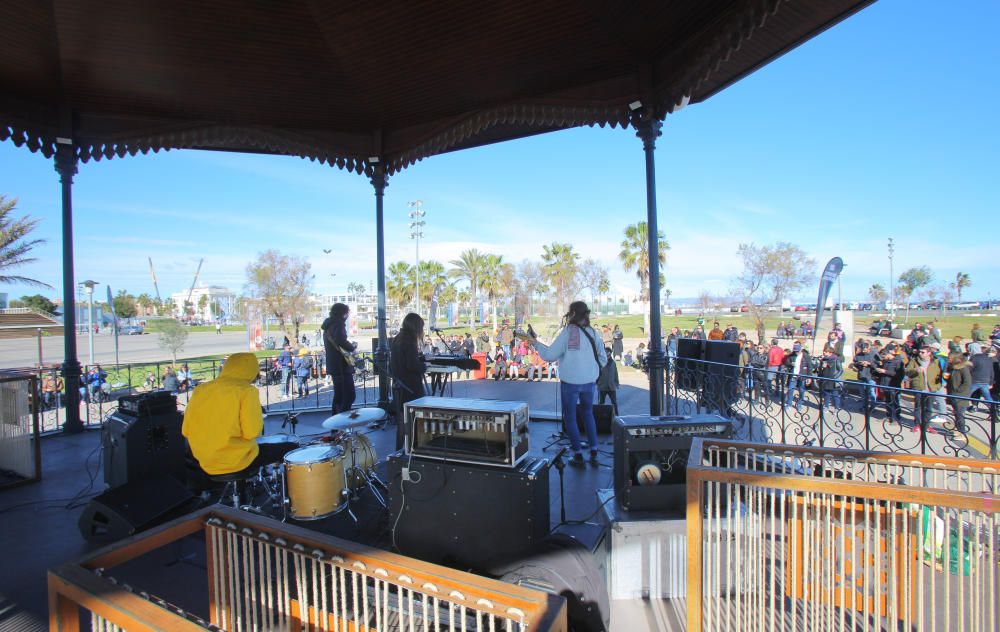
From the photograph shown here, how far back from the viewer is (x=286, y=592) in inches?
71.8

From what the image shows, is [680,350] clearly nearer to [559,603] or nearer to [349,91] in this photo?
[349,91]

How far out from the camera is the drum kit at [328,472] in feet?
13.1

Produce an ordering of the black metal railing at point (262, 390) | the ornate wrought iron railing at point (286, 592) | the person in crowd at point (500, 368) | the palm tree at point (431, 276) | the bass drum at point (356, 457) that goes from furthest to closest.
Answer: the palm tree at point (431, 276), the person in crowd at point (500, 368), the black metal railing at point (262, 390), the bass drum at point (356, 457), the ornate wrought iron railing at point (286, 592)

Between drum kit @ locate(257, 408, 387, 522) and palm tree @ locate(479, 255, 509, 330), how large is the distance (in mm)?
43872

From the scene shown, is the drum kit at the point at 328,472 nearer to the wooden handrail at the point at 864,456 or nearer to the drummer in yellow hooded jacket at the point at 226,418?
the drummer in yellow hooded jacket at the point at 226,418

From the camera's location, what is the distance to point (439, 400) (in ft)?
12.5

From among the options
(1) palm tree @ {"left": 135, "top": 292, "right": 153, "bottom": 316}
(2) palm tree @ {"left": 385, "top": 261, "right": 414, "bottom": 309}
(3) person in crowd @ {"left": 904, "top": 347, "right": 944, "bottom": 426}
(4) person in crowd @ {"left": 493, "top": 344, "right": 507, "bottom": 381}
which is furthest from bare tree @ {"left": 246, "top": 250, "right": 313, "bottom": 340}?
(1) palm tree @ {"left": 135, "top": 292, "right": 153, "bottom": 316}

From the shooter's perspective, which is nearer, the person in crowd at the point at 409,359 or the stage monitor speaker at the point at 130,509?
the stage monitor speaker at the point at 130,509

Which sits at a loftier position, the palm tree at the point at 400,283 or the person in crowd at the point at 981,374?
the palm tree at the point at 400,283

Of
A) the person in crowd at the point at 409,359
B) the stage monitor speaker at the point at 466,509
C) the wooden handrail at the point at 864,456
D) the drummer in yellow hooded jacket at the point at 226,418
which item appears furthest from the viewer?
the person in crowd at the point at 409,359

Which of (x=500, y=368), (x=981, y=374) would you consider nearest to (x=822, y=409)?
(x=981, y=374)

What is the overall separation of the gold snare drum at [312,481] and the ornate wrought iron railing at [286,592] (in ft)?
6.45

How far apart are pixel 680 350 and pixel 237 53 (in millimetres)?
6783

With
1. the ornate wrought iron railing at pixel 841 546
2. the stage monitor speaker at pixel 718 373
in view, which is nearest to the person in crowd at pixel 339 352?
the stage monitor speaker at pixel 718 373
